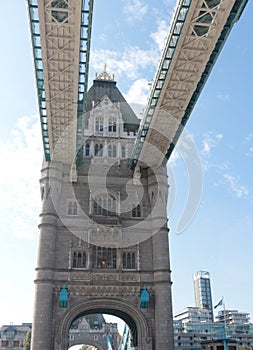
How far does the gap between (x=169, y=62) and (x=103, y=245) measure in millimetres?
20644

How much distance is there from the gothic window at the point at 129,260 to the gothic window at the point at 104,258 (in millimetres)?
1039

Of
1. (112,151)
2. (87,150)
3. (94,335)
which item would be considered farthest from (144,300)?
(94,335)

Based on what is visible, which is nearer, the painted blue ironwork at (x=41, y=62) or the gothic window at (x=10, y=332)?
the painted blue ironwork at (x=41, y=62)

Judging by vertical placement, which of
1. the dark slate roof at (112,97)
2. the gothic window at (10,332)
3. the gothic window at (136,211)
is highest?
the dark slate roof at (112,97)

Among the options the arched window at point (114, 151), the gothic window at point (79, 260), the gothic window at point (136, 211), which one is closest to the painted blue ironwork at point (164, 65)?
the arched window at point (114, 151)

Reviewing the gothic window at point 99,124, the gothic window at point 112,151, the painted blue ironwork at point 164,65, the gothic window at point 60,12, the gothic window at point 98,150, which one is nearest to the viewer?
the gothic window at point 60,12

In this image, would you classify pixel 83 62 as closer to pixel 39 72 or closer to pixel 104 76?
pixel 39 72

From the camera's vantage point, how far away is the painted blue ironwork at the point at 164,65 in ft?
91.0

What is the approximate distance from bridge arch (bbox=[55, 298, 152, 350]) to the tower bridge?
10 cm

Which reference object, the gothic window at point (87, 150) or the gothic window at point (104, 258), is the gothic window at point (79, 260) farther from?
the gothic window at point (87, 150)

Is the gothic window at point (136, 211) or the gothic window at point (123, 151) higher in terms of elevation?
the gothic window at point (123, 151)

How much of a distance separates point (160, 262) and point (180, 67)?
20.4m

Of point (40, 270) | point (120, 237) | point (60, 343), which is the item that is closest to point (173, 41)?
point (120, 237)

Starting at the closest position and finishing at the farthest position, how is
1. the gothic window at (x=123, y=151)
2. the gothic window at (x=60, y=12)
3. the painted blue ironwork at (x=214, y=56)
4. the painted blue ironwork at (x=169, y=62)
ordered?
the gothic window at (x=60, y=12) < the painted blue ironwork at (x=214, y=56) < the painted blue ironwork at (x=169, y=62) < the gothic window at (x=123, y=151)
